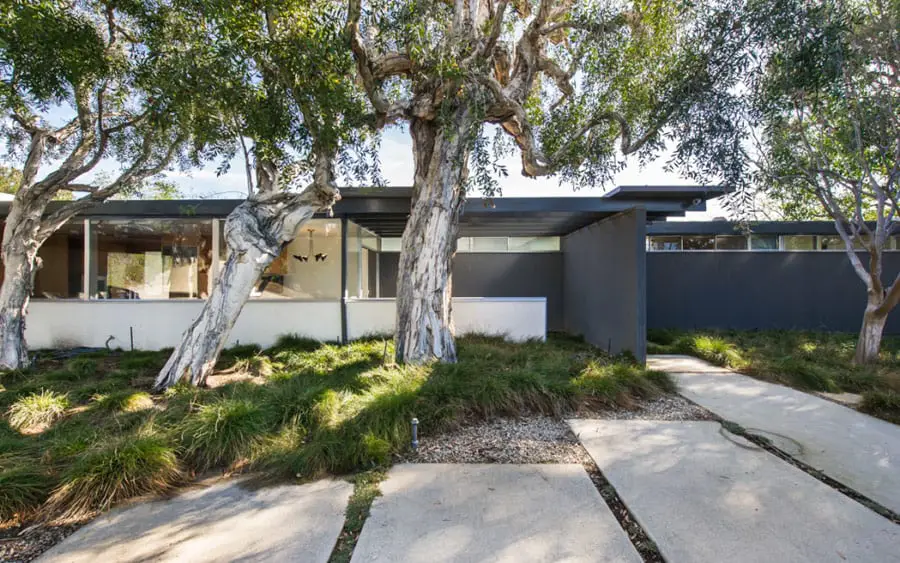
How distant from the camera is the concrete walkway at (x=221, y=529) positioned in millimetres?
2291

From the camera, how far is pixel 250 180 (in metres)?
5.92

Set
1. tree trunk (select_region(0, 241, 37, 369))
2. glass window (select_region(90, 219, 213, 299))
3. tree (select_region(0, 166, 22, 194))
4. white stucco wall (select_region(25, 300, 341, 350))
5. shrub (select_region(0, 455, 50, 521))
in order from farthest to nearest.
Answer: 1. tree (select_region(0, 166, 22, 194))
2. glass window (select_region(90, 219, 213, 299))
3. white stucco wall (select_region(25, 300, 341, 350))
4. tree trunk (select_region(0, 241, 37, 369))
5. shrub (select_region(0, 455, 50, 521))

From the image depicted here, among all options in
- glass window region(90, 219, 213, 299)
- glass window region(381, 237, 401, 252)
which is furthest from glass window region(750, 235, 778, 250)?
glass window region(90, 219, 213, 299)

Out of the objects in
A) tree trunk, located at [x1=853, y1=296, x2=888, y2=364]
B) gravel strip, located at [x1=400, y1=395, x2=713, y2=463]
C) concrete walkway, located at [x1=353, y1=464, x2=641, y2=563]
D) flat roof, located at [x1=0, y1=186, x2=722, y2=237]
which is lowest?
concrete walkway, located at [x1=353, y1=464, x2=641, y2=563]

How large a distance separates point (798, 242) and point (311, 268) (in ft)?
37.8

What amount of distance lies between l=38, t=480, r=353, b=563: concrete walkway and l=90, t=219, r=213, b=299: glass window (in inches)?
251

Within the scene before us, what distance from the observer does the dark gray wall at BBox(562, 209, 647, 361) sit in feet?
22.5

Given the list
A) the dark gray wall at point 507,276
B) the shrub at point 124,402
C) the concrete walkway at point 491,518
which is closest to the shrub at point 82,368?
the shrub at point 124,402

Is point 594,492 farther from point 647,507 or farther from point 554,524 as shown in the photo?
point 554,524

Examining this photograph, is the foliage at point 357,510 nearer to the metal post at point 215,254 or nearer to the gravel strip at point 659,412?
the gravel strip at point 659,412

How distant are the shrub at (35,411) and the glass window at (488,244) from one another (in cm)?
850

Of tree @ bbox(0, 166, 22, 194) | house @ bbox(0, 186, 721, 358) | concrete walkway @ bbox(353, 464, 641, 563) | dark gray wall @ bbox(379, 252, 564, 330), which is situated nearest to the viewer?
concrete walkway @ bbox(353, 464, 641, 563)

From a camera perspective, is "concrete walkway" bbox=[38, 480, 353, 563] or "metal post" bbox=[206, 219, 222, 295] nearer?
"concrete walkway" bbox=[38, 480, 353, 563]

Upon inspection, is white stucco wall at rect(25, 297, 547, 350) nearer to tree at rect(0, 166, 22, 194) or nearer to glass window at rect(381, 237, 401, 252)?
glass window at rect(381, 237, 401, 252)
